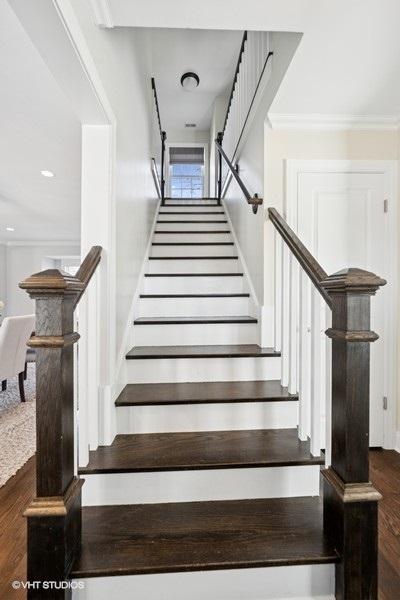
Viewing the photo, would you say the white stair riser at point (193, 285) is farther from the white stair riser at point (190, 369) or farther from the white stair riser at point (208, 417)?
the white stair riser at point (208, 417)

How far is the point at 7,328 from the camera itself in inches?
130

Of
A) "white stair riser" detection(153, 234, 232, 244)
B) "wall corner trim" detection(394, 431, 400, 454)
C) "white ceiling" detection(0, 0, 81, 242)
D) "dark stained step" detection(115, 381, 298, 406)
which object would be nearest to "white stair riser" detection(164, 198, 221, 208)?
"white stair riser" detection(153, 234, 232, 244)

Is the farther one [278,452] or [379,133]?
[379,133]

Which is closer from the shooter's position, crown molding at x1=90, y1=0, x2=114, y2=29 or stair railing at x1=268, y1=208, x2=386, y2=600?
stair railing at x1=268, y1=208, x2=386, y2=600

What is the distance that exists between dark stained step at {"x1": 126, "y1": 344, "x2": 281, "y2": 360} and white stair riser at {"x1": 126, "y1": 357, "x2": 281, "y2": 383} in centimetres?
3

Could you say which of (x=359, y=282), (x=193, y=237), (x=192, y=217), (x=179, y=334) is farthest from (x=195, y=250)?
(x=359, y=282)

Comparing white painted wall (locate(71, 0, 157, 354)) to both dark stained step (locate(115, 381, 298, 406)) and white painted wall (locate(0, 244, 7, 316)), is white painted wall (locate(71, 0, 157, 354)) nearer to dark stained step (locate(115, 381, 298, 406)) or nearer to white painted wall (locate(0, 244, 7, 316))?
dark stained step (locate(115, 381, 298, 406))

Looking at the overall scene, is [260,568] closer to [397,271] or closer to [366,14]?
[397,271]

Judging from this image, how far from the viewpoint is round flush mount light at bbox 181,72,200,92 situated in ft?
15.8

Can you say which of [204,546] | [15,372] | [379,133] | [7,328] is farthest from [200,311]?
[15,372]

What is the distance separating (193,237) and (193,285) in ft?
3.06

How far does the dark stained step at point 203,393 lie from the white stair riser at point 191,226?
2204 millimetres

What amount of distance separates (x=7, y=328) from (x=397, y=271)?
135 inches

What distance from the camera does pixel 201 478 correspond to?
4.61 feet
